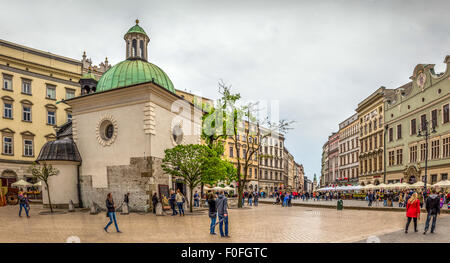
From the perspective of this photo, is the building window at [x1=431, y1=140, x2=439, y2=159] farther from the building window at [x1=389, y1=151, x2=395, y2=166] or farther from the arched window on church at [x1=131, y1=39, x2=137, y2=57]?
the arched window on church at [x1=131, y1=39, x2=137, y2=57]

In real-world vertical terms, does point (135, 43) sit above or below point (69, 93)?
above

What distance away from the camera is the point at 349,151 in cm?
7744

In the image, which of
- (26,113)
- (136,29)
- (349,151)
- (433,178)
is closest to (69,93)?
(26,113)

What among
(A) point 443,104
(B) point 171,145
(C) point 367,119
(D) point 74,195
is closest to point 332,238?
(B) point 171,145

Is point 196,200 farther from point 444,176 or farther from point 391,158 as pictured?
point 391,158

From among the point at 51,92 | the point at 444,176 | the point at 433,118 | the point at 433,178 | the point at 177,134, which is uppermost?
the point at 51,92

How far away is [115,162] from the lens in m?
24.2

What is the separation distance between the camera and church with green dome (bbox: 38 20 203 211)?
23.2 meters

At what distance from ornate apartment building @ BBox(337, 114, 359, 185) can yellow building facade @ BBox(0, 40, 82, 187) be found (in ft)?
180

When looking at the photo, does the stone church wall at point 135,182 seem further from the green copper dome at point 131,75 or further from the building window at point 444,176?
the building window at point 444,176

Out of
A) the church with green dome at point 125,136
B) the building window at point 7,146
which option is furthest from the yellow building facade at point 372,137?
the building window at point 7,146

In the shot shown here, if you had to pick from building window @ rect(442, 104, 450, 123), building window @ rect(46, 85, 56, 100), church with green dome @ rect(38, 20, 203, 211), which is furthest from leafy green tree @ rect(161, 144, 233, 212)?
building window @ rect(46, 85, 56, 100)

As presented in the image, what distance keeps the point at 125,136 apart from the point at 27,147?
24576mm
